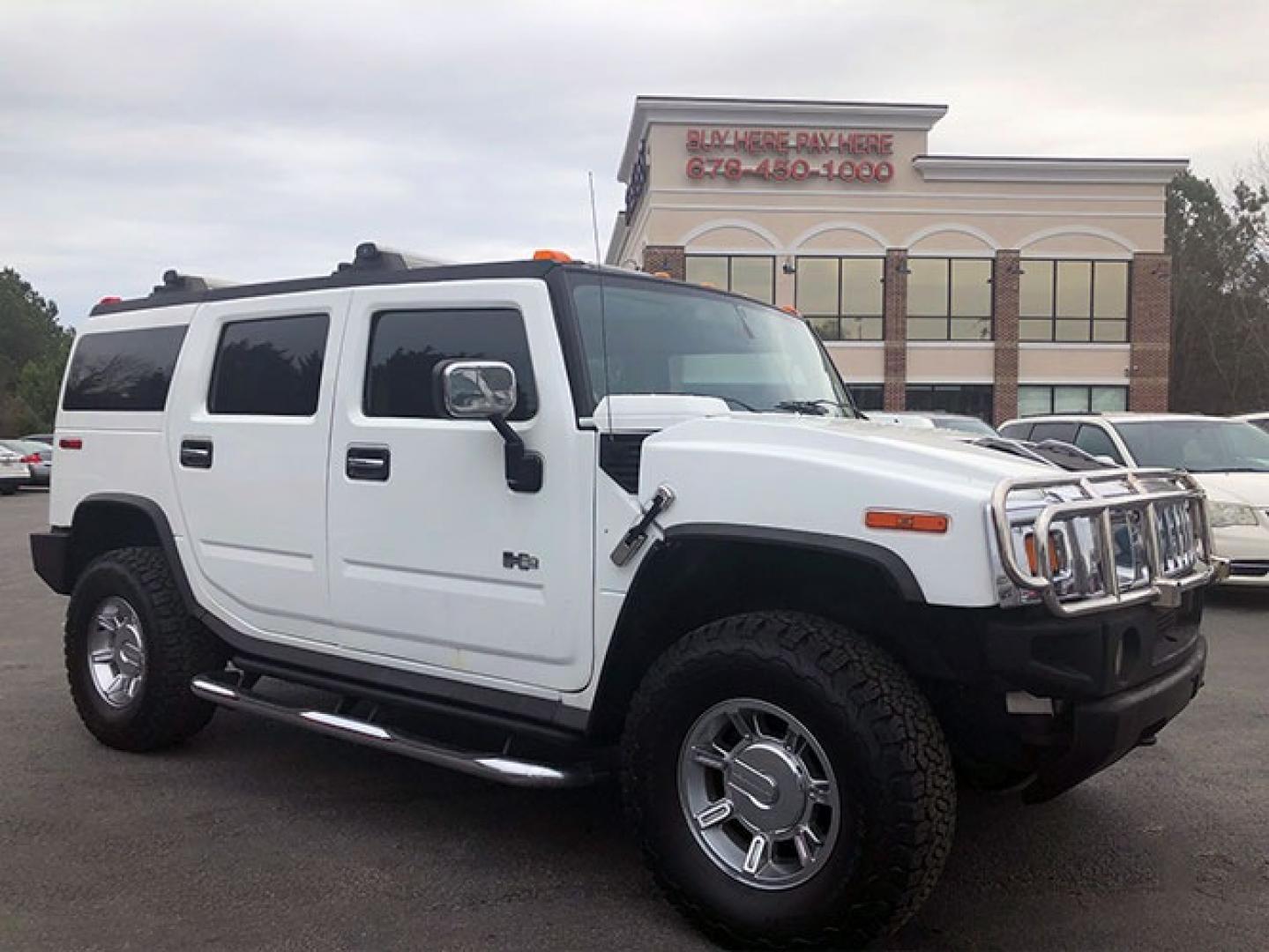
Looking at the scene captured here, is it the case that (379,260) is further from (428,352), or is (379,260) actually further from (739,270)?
(739,270)

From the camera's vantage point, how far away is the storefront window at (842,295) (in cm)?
3228

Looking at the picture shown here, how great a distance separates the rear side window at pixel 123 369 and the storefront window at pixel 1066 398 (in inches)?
1219

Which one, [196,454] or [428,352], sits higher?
[428,352]

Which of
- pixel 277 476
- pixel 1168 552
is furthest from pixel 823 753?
pixel 277 476

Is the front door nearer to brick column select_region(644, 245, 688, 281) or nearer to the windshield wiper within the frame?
the windshield wiper

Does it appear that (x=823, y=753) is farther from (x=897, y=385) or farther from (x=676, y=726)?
(x=897, y=385)

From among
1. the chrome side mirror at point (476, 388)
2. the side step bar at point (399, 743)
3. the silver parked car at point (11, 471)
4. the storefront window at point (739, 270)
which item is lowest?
the silver parked car at point (11, 471)

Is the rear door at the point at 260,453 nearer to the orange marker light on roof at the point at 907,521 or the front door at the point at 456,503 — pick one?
the front door at the point at 456,503

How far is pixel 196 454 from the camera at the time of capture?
16.1 ft

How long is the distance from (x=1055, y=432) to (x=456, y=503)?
8.20 metres

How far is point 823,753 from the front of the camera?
315 cm

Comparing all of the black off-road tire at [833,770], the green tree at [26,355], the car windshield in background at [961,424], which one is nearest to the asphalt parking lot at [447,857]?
the black off-road tire at [833,770]

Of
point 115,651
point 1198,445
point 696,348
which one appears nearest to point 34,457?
point 115,651

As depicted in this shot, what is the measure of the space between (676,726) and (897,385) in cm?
3062
